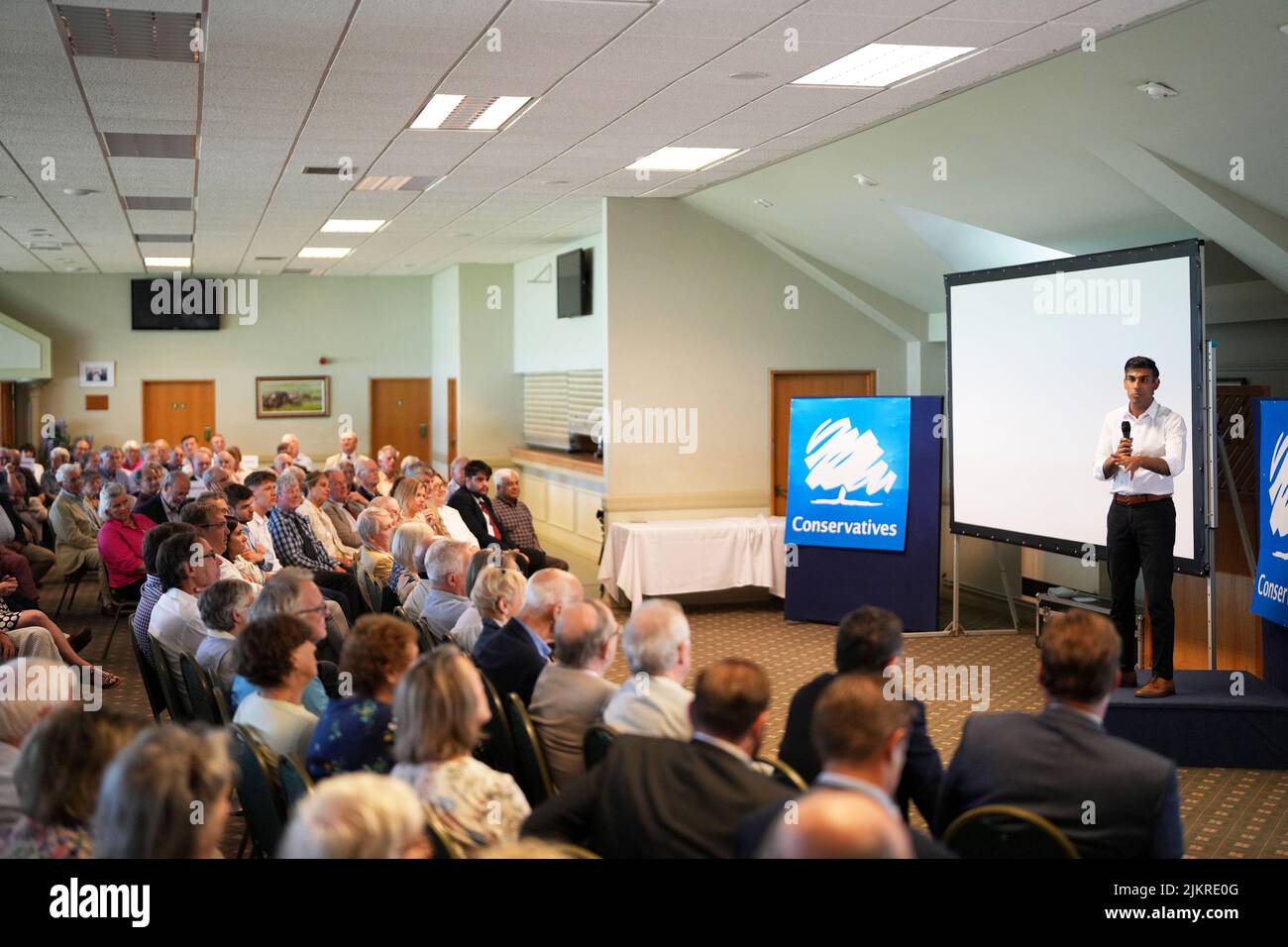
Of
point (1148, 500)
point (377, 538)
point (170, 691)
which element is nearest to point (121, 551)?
point (377, 538)

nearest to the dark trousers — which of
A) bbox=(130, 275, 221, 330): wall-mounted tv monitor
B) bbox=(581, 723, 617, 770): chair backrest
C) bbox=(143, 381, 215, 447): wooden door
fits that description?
bbox=(581, 723, 617, 770): chair backrest

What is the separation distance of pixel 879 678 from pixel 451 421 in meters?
15.0

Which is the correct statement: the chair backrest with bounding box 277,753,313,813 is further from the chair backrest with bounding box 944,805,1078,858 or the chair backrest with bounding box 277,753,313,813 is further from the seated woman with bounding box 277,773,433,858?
the chair backrest with bounding box 944,805,1078,858

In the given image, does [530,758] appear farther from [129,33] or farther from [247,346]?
[247,346]

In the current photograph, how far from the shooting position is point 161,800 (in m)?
2.03

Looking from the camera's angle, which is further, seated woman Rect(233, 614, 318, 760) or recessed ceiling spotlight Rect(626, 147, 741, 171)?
recessed ceiling spotlight Rect(626, 147, 741, 171)

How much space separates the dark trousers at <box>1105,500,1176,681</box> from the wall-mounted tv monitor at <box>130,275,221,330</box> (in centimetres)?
1504

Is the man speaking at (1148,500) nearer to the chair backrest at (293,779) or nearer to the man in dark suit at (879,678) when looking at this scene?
the man in dark suit at (879,678)

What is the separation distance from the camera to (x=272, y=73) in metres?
6.12

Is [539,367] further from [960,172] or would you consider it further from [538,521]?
[960,172]

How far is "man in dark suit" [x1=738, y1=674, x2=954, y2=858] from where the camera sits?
2.23m

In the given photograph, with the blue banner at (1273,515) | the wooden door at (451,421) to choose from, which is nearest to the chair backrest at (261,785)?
the blue banner at (1273,515)

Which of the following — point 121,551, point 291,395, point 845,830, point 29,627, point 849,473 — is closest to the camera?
point 845,830

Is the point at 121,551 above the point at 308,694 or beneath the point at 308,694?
above
